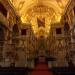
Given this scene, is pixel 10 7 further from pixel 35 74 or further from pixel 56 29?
pixel 35 74

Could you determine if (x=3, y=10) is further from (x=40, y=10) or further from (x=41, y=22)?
(x=41, y=22)

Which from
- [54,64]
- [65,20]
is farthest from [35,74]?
[65,20]

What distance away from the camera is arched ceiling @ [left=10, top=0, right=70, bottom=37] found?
78.9ft

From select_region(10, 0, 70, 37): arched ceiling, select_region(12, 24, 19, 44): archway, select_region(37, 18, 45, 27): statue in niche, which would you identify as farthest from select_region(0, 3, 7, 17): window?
select_region(37, 18, 45, 27): statue in niche

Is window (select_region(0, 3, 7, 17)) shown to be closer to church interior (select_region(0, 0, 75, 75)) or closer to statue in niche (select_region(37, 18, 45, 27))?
church interior (select_region(0, 0, 75, 75))

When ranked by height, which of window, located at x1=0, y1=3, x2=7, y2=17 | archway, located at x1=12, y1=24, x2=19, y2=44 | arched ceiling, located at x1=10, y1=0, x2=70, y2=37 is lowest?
archway, located at x1=12, y1=24, x2=19, y2=44

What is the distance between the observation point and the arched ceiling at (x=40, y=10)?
24045mm

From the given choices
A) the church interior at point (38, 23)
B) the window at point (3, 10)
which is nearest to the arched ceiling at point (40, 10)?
the church interior at point (38, 23)

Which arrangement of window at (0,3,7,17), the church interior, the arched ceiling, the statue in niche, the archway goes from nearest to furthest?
1. window at (0,3,7,17)
2. the church interior
3. the archway
4. the arched ceiling
5. the statue in niche

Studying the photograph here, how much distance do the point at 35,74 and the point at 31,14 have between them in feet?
64.1

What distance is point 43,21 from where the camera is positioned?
90.5ft

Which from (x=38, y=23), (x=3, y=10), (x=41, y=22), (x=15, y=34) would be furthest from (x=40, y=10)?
(x=3, y=10)

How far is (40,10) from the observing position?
88.0 ft

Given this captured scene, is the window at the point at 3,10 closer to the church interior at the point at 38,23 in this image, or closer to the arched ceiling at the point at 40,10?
the church interior at the point at 38,23
